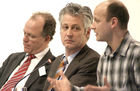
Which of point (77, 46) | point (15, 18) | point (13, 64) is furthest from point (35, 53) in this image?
point (15, 18)

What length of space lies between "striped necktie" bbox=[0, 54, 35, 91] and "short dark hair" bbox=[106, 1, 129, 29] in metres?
1.24

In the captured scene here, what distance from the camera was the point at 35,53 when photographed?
11.0ft

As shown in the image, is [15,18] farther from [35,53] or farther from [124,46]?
[124,46]

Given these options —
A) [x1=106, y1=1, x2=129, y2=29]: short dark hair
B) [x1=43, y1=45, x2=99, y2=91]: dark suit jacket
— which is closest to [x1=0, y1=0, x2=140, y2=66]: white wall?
[x1=43, y1=45, x2=99, y2=91]: dark suit jacket

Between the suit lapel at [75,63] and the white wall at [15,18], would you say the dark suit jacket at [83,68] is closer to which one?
the suit lapel at [75,63]

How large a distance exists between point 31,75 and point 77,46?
0.66m

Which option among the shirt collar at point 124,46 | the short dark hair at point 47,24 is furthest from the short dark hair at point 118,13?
the short dark hair at point 47,24

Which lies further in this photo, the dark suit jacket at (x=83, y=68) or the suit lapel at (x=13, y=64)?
the suit lapel at (x=13, y=64)

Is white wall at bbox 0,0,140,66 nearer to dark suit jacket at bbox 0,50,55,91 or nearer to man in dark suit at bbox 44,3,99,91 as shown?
dark suit jacket at bbox 0,50,55,91

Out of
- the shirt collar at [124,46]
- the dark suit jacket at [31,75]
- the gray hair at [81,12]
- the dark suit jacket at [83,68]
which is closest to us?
the shirt collar at [124,46]

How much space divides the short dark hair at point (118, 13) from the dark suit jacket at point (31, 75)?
1.05 m

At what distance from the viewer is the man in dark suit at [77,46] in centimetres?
266

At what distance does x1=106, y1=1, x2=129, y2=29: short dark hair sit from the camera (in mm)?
2408

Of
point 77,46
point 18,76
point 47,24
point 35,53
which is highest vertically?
point 47,24
